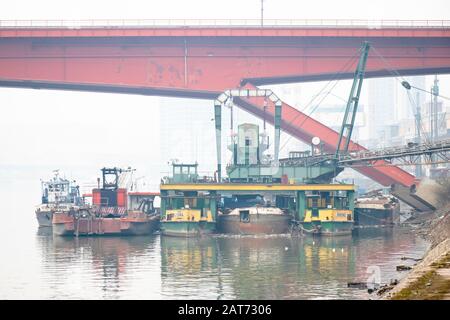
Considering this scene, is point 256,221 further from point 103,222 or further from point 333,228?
point 103,222

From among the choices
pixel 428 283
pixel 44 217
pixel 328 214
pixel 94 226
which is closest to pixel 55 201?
pixel 44 217

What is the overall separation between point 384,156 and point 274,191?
12358mm

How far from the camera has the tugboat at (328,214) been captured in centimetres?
9456

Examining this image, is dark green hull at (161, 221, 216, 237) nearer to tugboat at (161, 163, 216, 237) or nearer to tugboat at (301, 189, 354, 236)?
tugboat at (161, 163, 216, 237)

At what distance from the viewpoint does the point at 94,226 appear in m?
97.0

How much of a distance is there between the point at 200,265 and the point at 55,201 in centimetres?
4855

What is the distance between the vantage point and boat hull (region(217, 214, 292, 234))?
9458 cm

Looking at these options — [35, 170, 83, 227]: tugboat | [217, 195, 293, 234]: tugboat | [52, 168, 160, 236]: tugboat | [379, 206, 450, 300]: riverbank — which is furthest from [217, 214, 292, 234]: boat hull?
[379, 206, 450, 300]: riverbank

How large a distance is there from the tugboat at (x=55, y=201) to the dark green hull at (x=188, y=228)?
34.9 ft

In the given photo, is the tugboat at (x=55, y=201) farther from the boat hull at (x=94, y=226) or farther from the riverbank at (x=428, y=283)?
the riverbank at (x=428, y=283)

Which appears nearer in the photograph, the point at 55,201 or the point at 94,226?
the point at 94,226
